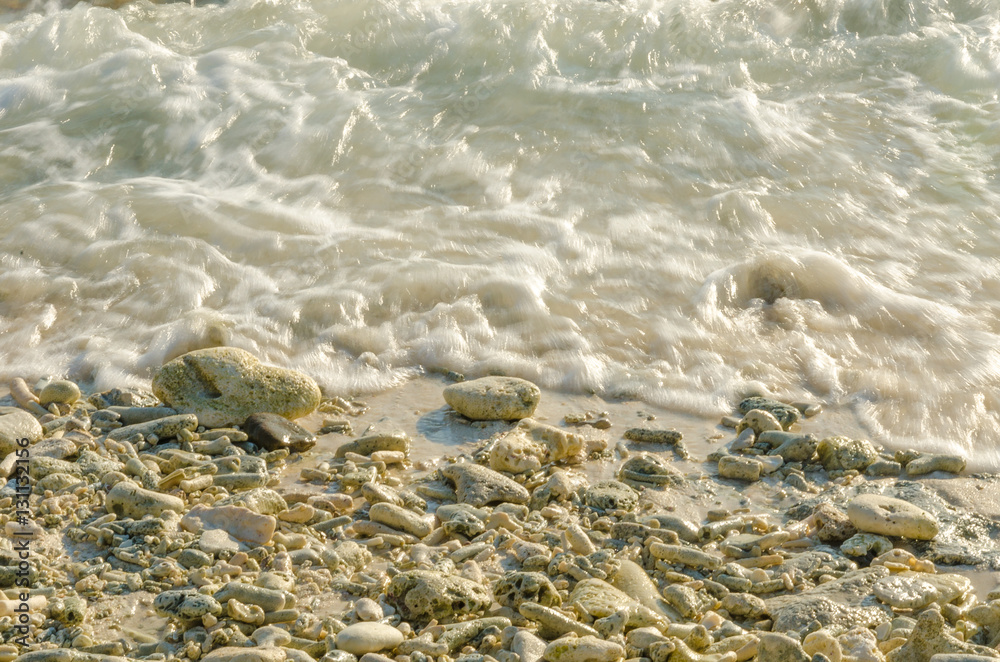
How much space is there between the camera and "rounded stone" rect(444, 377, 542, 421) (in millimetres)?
4324

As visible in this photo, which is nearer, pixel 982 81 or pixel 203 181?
pixel 203 181

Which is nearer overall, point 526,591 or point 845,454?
point 526,591

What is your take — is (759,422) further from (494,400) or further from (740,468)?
(494,400)

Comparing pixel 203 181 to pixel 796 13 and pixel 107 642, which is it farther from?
pixel 796 13

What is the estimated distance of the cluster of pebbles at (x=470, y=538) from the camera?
2.74 m

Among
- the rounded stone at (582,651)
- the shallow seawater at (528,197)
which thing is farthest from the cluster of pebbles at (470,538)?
the shallow seawater at (528,197)

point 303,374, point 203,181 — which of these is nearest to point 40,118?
point 203,181

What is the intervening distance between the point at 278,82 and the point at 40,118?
1.79 metres

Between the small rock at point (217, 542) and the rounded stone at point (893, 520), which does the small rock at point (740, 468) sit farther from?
the small rock at point (217, 542)

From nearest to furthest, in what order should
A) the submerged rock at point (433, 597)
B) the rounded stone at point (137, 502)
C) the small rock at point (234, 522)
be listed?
1. the submerged rock at point (433, 597)
2. the small rock at point (234, 522)
3. the rounded stone at point (137, 502)

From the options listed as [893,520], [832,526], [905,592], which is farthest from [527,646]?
[893,520]

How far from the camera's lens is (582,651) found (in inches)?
104

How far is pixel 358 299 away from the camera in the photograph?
17.4 ft

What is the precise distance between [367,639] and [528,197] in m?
4.11
